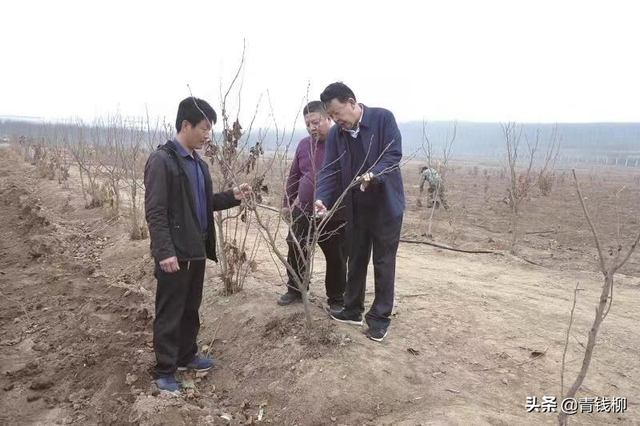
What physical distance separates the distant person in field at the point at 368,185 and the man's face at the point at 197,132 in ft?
2.32

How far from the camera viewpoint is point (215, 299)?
155 inches

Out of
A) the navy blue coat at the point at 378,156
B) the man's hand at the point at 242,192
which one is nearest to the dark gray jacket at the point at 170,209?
the man's hand at the point at 242,192

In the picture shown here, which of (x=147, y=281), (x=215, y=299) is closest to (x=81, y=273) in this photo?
(x=147, y=281)

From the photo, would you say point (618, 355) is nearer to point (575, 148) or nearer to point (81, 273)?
point (81, 273)

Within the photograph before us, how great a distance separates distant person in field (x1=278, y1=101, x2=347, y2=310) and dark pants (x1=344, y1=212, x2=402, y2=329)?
0.22m

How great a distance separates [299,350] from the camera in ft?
9.43

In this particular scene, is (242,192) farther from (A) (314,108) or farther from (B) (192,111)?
(A) (314,108)

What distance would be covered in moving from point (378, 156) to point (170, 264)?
1.34 meters

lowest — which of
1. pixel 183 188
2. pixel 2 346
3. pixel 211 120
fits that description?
pixel 2 346

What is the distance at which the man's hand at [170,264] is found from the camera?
2373 mm

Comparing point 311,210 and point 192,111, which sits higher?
point 192,111

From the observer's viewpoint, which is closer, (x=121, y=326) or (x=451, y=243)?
(x=121, y=326)

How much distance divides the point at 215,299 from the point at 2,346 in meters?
1.54

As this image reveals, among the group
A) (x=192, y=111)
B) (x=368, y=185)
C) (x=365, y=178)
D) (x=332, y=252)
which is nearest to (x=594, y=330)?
(x=365, y=178)
